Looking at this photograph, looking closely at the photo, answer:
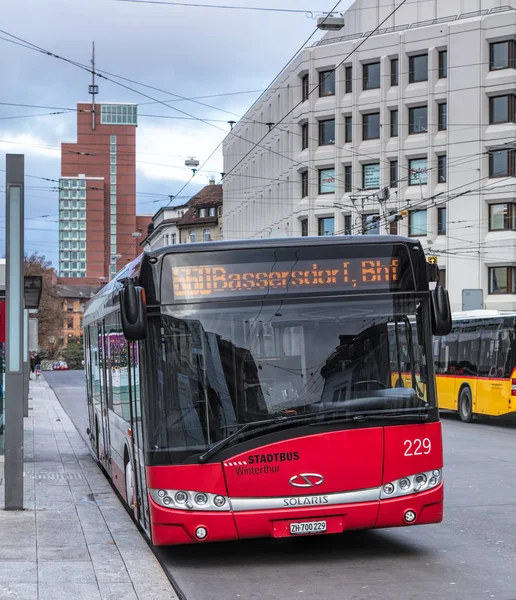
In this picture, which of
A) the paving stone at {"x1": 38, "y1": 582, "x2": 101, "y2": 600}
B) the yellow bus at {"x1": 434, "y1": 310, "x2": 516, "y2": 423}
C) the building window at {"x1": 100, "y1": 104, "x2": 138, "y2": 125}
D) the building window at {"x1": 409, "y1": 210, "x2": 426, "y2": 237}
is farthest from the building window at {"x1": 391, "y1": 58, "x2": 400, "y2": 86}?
the building window at {"x1": 100, "y1": 104, "x2": 138, "y2": 125}

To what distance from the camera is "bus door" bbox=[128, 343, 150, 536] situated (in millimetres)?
9273

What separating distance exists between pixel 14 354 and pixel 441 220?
44867 mm

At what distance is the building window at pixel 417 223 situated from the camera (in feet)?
181

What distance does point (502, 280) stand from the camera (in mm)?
51906

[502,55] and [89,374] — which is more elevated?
[502,55]

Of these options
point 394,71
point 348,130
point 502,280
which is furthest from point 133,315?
point 348,130

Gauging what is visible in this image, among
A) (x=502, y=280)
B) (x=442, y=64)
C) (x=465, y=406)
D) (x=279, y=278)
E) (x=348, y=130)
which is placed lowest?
(x=465, y=406)

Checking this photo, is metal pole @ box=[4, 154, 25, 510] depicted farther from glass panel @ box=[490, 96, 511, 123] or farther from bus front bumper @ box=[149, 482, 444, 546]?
glass panel @ box=[490, 96, 511, 123]

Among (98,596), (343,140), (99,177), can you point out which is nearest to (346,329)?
(98,596)

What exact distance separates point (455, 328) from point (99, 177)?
15779cm

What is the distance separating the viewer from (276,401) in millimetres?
8625

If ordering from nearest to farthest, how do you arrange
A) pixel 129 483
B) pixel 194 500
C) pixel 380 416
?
pixel 194 500 < pixel 380 416 < pixel 129 483

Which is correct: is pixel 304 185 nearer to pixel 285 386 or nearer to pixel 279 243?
pixel 279 243

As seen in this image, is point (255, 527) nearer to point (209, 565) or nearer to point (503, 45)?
point (209, 565)
